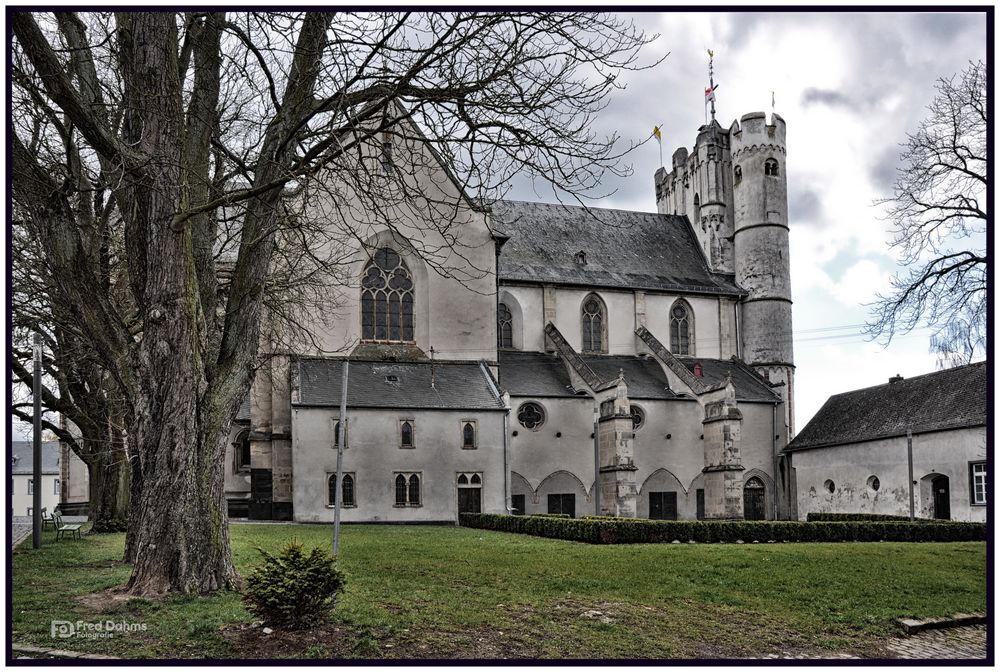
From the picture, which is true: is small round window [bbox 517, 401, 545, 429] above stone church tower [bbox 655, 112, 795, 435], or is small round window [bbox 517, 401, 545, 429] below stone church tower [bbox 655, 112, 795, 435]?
below

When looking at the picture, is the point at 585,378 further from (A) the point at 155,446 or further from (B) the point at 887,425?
(A) the point at 155,446

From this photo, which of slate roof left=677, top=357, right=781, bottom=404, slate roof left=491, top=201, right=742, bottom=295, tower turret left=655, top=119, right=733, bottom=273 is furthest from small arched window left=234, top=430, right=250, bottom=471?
tower turret left=655, top=119, right=733, bottom=273

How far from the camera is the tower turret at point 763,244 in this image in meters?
44.7

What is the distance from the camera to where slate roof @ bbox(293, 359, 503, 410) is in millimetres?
32312

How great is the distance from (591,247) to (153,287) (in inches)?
1396

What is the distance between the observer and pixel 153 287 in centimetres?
1110

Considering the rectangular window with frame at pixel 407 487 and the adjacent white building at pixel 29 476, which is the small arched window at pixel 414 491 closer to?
the rectangular window with frame at pixel 407 487

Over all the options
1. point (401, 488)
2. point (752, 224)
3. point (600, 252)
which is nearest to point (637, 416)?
point (600, 252)

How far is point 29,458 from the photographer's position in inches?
3009

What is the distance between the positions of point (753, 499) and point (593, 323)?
11073 mm

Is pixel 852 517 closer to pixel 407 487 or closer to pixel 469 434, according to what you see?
pixel 469 434

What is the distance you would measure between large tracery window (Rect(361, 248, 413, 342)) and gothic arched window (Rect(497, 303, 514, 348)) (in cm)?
573

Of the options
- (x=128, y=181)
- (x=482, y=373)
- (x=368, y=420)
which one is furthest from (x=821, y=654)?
(x=482, y=373)

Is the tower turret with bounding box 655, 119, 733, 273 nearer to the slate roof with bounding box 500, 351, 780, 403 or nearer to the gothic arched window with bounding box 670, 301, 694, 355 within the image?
the gothic arched window with bounding box 670, 301, 694, 355
